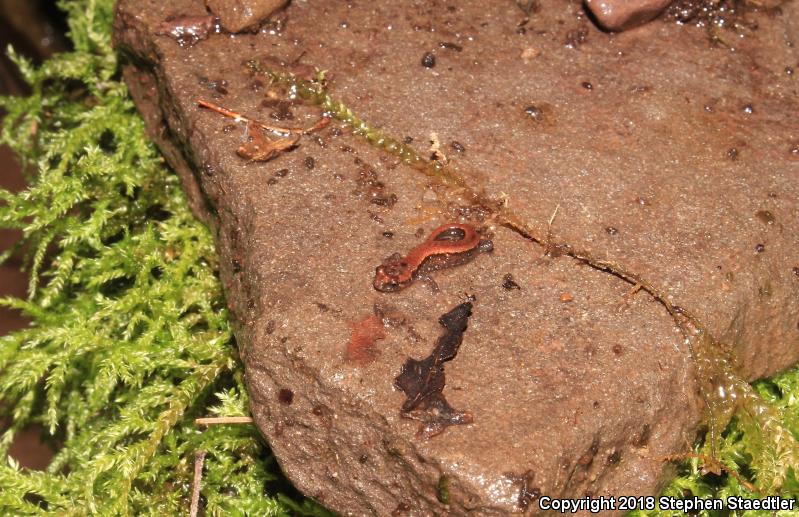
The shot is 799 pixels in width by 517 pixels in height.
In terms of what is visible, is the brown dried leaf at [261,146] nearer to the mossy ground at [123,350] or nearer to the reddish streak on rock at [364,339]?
the mossy ground at [123,350]

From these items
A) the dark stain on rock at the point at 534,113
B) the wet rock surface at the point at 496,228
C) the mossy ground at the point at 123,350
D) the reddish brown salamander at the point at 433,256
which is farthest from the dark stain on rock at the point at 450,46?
the mossy ground at the point at 123,350

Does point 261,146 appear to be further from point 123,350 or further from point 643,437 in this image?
point 643,437

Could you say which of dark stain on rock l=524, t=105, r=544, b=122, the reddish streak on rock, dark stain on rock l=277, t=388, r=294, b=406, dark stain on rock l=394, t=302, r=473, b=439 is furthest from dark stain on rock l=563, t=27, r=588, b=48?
dark stain on rock l=277, t=388, r=294, b=406

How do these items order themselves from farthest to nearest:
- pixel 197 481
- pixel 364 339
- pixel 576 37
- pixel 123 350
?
pixel 576 37 < pixel 123 350 < pixel 197 481 < pixel 364 339

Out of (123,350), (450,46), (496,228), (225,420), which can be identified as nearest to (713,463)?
(496,228)

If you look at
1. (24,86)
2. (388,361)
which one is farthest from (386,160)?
(24,86)

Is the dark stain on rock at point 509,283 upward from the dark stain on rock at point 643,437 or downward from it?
upward

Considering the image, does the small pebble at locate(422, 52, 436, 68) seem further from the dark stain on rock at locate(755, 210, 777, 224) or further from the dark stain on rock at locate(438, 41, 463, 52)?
the dark stain on rock at locate(755, 210, 777, 224)

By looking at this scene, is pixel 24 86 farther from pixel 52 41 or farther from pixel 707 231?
pixel 707 231
